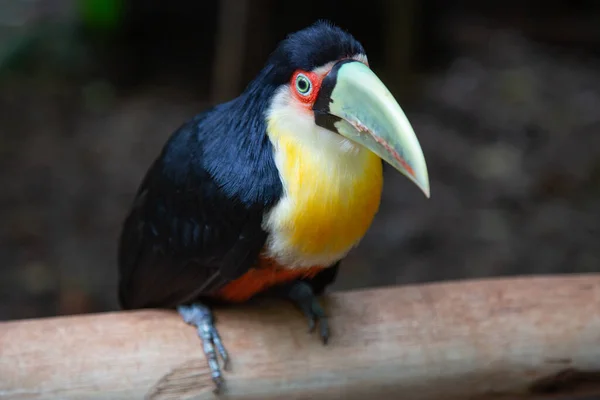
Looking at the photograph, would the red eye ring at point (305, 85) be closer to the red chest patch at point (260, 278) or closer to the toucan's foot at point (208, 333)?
the red chest patch at point (260, 278)

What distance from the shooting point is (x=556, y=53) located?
4422mm

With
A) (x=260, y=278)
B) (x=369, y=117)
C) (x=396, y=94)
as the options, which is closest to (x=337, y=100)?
(x=369, y=117)

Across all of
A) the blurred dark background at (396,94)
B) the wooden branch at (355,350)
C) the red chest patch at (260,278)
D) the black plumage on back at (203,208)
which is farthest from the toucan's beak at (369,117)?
the blurred dark background at (396,94)

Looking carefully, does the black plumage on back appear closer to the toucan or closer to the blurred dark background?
the toucan

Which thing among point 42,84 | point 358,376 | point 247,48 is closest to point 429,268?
point 247,48

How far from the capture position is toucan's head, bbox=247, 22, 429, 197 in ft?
4.36

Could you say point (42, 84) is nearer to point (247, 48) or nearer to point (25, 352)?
point (247, 48)

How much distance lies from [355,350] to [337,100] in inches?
23.4

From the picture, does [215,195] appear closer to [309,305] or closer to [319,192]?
[319,192]

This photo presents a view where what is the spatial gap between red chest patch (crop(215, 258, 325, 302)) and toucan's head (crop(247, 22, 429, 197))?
33 centimetres

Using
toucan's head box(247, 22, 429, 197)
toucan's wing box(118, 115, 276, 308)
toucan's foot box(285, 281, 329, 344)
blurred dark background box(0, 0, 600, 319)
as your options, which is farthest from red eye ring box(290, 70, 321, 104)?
blurred dark background box(0, 0, 600, 319)

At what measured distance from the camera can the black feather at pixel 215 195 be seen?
1.46 metres

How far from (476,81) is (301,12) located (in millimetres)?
1085

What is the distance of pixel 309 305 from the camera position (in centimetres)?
175
